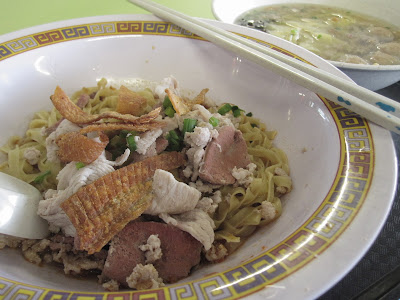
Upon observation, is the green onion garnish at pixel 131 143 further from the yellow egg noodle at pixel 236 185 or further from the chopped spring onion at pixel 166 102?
the chopped spring onion at pixel 166 102

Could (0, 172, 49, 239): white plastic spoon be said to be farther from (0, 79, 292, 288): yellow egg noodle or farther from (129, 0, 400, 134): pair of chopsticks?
(129, 0, 400, 134): pair of chopsticks

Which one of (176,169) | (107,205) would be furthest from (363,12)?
(107,205)

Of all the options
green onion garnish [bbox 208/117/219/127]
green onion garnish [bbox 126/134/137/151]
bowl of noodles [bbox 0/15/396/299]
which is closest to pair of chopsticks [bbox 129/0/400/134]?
bowl of noodles [bbox 0/15/396/299]

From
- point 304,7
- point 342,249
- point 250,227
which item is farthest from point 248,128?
point 304,7

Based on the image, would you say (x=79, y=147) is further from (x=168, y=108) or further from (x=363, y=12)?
(x=363, y=12)

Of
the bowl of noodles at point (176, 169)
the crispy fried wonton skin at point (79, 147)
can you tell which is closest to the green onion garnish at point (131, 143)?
the bowl of noodles at point (176, 169)

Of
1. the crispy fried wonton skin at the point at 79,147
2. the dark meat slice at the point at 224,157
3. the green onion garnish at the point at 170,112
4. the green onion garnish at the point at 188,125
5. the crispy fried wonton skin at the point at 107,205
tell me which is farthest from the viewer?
the green onion garnish at the point at 170,112
